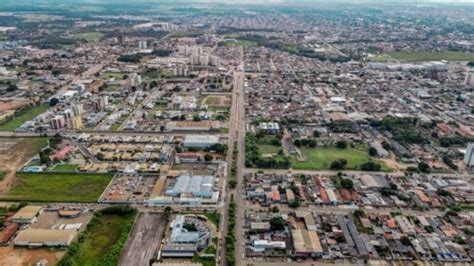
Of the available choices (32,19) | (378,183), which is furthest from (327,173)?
(32,19)

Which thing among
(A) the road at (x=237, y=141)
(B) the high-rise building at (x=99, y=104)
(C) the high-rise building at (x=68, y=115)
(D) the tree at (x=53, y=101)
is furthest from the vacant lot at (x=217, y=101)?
(D) the tree at (x=53, y=101)

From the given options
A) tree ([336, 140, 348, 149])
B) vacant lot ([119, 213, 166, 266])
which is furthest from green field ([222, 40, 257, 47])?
vacant lot ([119, 213, 166, 266])

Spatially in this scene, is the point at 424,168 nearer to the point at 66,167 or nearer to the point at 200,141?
the point at 200,141

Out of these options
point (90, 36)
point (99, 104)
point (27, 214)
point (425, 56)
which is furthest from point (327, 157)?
point (90, 36)

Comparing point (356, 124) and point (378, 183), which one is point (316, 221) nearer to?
point (378, 183)

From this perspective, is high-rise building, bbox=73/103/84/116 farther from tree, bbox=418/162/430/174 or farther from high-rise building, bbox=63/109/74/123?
tree, bbox=418/162/430/174

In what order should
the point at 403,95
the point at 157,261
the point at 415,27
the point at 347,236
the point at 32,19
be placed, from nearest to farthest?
the point at 157,261 → the point at 347,236 → the point at 403,95 → the point at 415,27 → the point at 32,19

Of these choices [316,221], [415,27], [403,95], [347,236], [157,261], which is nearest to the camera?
[157,261]
